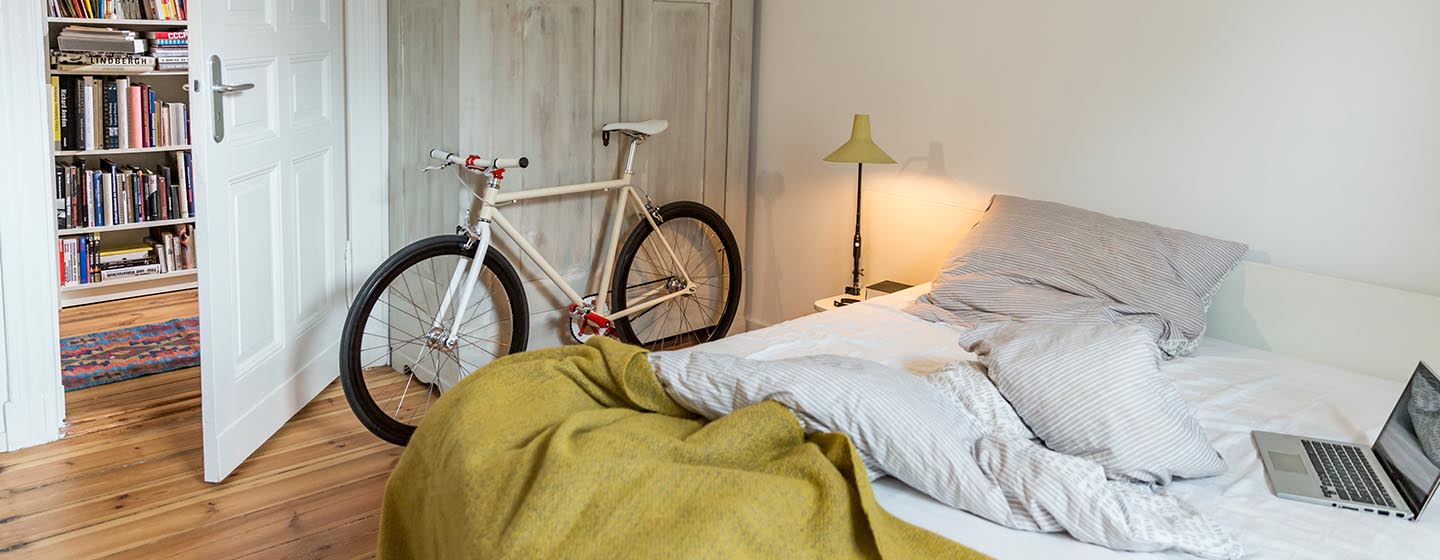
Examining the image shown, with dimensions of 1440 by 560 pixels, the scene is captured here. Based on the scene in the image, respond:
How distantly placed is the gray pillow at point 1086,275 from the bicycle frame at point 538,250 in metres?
1.10

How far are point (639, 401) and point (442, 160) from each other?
166 centimetres

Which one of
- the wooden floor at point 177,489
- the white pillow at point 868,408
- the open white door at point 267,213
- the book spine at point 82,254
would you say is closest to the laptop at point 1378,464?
the white pillow at point 868,408

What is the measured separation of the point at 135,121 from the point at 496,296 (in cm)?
198

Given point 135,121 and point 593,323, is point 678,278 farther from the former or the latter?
point 135,121

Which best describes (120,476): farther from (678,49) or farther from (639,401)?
(678,49)

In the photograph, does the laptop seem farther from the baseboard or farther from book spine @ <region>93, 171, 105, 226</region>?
book spine @ <region>93, 171, 105, 226</region>

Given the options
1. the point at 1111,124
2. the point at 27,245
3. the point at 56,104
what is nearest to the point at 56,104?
the point at 56,104

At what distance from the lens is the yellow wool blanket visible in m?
1.54

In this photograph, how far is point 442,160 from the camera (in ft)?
11.0

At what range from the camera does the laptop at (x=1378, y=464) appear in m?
1.88

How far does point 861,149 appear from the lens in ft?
11.4

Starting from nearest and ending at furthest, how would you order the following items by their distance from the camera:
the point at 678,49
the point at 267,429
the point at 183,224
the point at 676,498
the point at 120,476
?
the point at 676,498, the point at 120,476, the point at 267,429, the point at 678,49, the point at 183,224

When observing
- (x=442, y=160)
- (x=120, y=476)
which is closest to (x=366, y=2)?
(x=442, y=160)

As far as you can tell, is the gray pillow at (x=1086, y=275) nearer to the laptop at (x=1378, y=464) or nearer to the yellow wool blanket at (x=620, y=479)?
the laptop at (x=1378, y=464)
